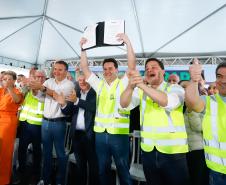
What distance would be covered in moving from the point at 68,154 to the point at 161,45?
19.1 feet

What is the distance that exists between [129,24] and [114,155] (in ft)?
18.1

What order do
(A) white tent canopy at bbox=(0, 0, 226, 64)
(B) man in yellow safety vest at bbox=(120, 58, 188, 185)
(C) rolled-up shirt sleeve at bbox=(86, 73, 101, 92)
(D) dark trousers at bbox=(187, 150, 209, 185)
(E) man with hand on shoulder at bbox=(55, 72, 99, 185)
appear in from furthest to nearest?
(A) white tent canopy at bbox=(0, 0, 226, 64)
(E) man with hand on shoulder at bbox=(55, 72, 99, 185)
(C) rolled-up shirt sleeve at bbox=(86, 73, 101, 92)
(D) dark trousers at bbox=(187, 150, 209, 185)
(B) man in yellow safety vest at bbox=(120, 58, 188, 185)

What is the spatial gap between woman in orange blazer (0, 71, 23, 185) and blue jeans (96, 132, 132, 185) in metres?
1.51

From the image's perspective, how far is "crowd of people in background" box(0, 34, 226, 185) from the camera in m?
1.72

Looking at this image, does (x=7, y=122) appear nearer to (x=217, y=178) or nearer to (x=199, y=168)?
(x=199, y=168)

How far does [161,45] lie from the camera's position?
25.6ft

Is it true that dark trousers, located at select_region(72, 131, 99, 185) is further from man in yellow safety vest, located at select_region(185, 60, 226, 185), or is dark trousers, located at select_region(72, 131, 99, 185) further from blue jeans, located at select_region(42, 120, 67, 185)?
man in yellow safety vest, located at select_region(185, 60, 226, 185)

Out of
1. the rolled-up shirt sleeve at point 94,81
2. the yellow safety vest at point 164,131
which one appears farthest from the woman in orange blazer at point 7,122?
the yellow safety vest at point 164,131

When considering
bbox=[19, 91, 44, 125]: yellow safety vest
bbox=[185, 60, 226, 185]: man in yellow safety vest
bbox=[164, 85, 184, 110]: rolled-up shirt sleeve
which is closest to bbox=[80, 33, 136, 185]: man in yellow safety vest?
bbox=[164, 85, 184, 110]: rolled-up shirt sleeve

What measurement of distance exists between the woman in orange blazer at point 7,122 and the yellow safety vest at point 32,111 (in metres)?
0.27

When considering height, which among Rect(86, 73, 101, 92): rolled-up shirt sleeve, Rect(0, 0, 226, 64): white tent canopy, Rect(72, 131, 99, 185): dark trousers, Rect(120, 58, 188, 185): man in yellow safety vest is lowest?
Rect(72, 131, 99, 185): dark trousers

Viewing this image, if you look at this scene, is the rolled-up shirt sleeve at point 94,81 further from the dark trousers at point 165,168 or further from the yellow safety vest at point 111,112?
the dark trousers at point 165,168

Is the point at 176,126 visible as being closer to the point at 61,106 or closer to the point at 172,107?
the point at 172,107

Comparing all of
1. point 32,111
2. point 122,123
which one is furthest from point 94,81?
point 32,111
